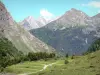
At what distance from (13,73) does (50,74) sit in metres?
33.6

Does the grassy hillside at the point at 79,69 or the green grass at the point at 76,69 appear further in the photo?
the green grass at the point at 76,69

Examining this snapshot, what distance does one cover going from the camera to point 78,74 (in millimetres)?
75750

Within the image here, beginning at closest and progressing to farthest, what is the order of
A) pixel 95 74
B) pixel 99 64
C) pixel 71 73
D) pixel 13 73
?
pixel 95 74 < pixel 71 73 < pixel 99 64 < pixel 13 73

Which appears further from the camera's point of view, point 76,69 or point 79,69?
point 76,69

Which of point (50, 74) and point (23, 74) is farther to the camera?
point (23, 74)

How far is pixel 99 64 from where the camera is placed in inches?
3656

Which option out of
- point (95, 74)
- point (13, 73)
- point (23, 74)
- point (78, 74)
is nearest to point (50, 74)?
point (78, 74)

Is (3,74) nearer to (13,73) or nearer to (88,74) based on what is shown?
(13,73)

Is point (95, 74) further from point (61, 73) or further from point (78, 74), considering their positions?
point (61, 73)

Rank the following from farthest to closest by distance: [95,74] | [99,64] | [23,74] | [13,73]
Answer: [13,73] < [23,74] < [99,64] < [95,74]

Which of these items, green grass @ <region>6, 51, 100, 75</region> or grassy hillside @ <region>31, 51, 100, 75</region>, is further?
green grass @ <region>6, 51, 100, 75</region>

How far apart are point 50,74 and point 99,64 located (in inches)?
796

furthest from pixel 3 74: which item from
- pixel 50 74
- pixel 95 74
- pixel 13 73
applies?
pixel 95 74

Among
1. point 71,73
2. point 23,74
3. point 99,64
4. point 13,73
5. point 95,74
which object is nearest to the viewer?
point 95,74
